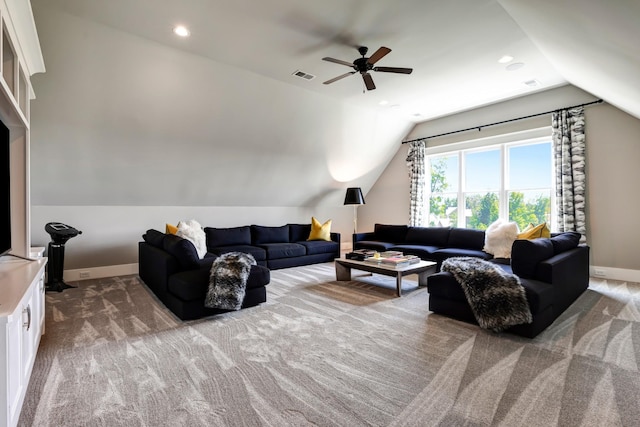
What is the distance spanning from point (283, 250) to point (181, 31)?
362 cm

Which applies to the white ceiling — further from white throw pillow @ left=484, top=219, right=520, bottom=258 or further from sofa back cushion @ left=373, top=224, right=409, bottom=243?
sofa back cushion @ left=373, top=224, right=409, bottom=243

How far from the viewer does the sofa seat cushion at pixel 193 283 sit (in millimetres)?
3043

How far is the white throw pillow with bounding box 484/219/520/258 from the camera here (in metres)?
4.68

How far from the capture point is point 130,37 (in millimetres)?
3443

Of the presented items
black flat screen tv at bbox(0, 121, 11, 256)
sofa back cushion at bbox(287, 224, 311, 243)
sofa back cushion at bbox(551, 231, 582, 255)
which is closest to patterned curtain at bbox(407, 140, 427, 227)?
sofa back cushion at bbox(287, 224, 311, 243)

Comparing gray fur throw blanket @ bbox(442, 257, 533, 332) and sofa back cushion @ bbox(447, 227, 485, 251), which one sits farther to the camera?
sofa back cushion @ bbox(447, 227, 485, 251)

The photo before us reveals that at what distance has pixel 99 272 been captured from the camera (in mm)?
4895

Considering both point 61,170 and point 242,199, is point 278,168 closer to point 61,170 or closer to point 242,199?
point 242,199

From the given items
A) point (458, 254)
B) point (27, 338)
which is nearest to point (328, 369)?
point (27, 338)

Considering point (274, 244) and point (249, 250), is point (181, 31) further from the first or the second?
point (274, 244)

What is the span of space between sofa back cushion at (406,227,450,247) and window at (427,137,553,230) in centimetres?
90

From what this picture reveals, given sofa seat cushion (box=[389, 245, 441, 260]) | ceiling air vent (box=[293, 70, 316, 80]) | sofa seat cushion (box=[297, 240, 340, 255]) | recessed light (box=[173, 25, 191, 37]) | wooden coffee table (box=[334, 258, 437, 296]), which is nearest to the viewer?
recessed light (box=[173, 25, 191, 37])

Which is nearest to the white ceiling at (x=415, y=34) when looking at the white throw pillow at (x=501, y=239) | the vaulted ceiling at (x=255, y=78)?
the vaulted ceiling at (x=255, y=78)

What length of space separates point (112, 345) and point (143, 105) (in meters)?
3.00
